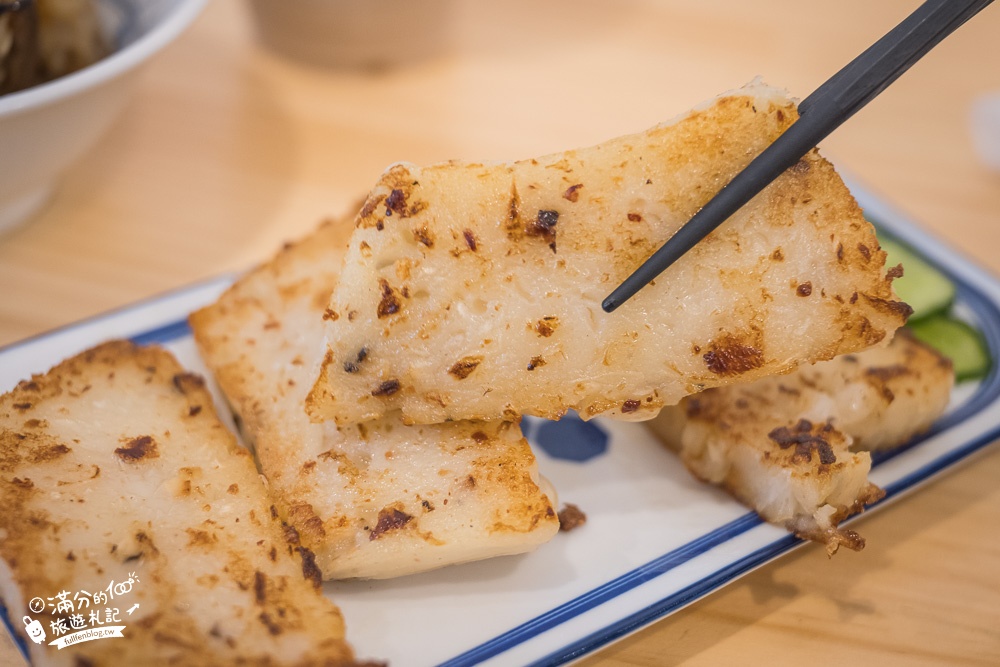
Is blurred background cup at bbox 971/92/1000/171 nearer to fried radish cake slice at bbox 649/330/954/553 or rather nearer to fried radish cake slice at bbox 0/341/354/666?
fried radish cake slice at bbox 649/330/954/553

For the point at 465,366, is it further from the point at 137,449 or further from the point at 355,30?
the point at 355,30

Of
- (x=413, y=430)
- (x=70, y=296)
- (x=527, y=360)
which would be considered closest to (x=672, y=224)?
(x=527, y=360)

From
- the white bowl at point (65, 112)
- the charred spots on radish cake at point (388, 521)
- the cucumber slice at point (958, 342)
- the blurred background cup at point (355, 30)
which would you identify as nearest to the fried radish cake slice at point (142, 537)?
the charred spots on radish cake at point (388, 521)

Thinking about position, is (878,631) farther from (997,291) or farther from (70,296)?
(70,296)

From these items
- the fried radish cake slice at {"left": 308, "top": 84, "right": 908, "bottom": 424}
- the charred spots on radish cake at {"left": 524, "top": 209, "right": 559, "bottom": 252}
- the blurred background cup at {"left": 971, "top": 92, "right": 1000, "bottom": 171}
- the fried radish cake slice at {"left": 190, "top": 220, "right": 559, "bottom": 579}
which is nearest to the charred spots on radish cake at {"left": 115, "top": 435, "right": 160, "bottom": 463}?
the fried radish cake slice at {"left": 190, "top": 220, "right": 559, "bottom": 579}

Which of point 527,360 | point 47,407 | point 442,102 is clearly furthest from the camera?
point 442,102
